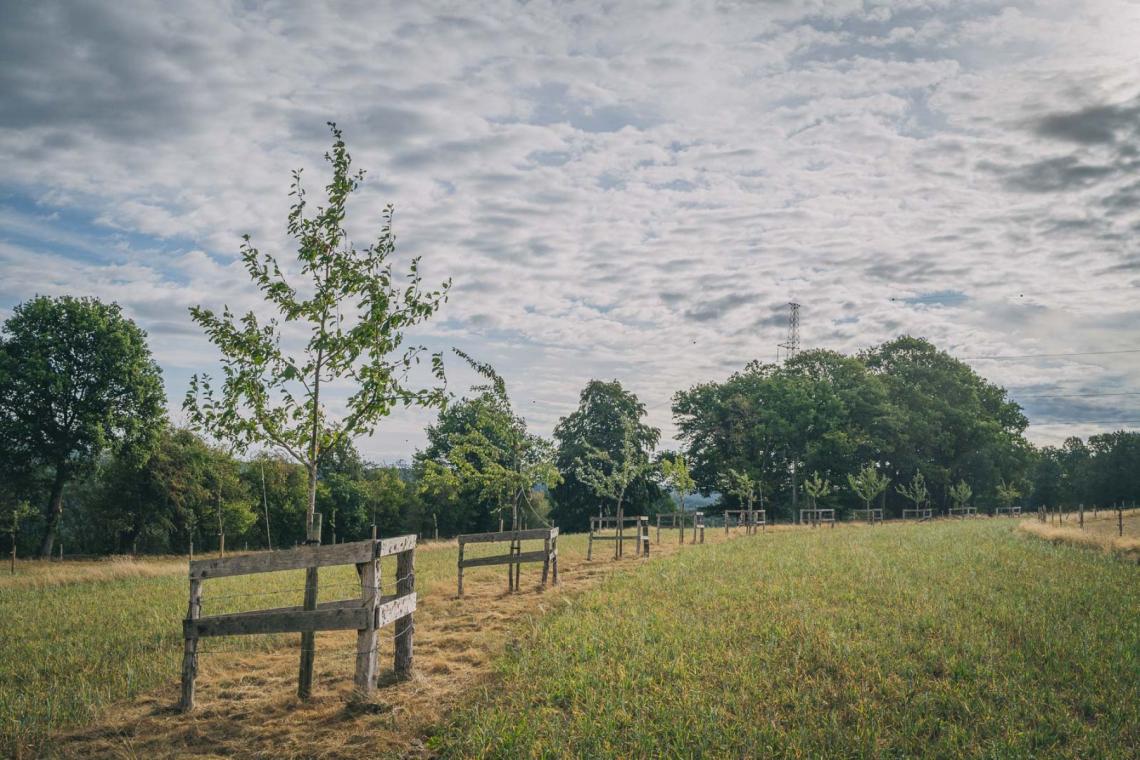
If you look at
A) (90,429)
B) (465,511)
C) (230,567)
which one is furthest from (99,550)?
(230,567)

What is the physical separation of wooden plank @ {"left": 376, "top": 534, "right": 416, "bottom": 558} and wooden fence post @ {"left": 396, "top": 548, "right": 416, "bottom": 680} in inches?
4.8

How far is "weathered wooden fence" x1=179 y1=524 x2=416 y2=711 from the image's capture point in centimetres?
849

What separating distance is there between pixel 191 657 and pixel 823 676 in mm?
7889

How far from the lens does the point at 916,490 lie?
232ft

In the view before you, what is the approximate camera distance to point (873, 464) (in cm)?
6806

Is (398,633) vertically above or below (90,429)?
below

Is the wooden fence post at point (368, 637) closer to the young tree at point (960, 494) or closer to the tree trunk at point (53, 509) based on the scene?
the tree trunk at point (53, 509)

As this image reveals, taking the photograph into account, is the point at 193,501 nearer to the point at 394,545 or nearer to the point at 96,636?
the point at 96,636

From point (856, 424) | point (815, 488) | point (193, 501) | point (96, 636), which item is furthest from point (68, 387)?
point (856, 424)

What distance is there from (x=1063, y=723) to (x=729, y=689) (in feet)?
11.2

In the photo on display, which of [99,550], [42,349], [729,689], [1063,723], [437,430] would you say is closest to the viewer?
[1063,723]

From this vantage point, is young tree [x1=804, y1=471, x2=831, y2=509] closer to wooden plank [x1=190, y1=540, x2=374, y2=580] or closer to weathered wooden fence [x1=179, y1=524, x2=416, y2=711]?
weathered wooden fence [x1=179, y1=524, x2=416, y2=711]

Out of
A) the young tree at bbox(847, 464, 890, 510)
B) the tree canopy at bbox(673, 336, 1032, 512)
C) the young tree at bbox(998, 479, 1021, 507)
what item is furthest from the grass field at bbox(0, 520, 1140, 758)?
the young tree at bbox(998, 479, 1021, 507)

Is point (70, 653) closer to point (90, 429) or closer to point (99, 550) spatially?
point (90, 429)
